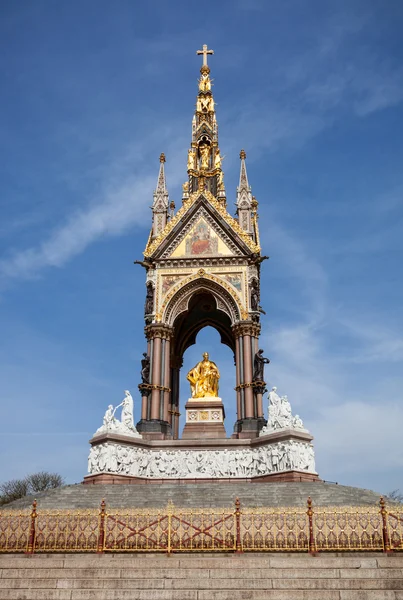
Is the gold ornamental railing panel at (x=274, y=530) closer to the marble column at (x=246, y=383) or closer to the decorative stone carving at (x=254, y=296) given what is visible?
the marble column at (x=246, y=383)

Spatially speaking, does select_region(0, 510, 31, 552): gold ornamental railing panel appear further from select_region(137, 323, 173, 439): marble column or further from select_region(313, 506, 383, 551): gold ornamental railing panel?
select_region(137, 323, 173, 439): marble column

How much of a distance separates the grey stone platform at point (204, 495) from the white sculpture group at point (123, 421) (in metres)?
3.54

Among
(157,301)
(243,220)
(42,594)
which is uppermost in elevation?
(243,220)

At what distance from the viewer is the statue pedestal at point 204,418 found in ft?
87.0

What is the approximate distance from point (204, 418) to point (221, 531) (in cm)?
1430

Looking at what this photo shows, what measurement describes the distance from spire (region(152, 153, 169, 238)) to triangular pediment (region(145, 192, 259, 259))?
977 mm

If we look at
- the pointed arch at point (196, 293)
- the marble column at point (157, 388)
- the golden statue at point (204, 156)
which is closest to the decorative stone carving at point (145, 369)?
the marble column at point (157, 388)

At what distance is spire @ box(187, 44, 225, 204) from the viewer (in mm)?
32688

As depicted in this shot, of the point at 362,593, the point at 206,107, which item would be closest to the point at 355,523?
the point at 362,593

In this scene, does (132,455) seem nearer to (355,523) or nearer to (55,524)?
(55,524)

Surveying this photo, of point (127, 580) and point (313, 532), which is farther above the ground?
point (313, 532)

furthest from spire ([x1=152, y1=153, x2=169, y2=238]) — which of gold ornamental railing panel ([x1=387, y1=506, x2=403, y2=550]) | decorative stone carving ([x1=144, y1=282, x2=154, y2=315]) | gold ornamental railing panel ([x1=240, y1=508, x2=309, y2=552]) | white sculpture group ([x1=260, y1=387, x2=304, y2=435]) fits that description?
gold ornamental railing panel ([x1=387, y1=506, x2=403, y2=550])

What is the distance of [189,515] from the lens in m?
13.2

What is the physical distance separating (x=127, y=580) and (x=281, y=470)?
40.9ft
